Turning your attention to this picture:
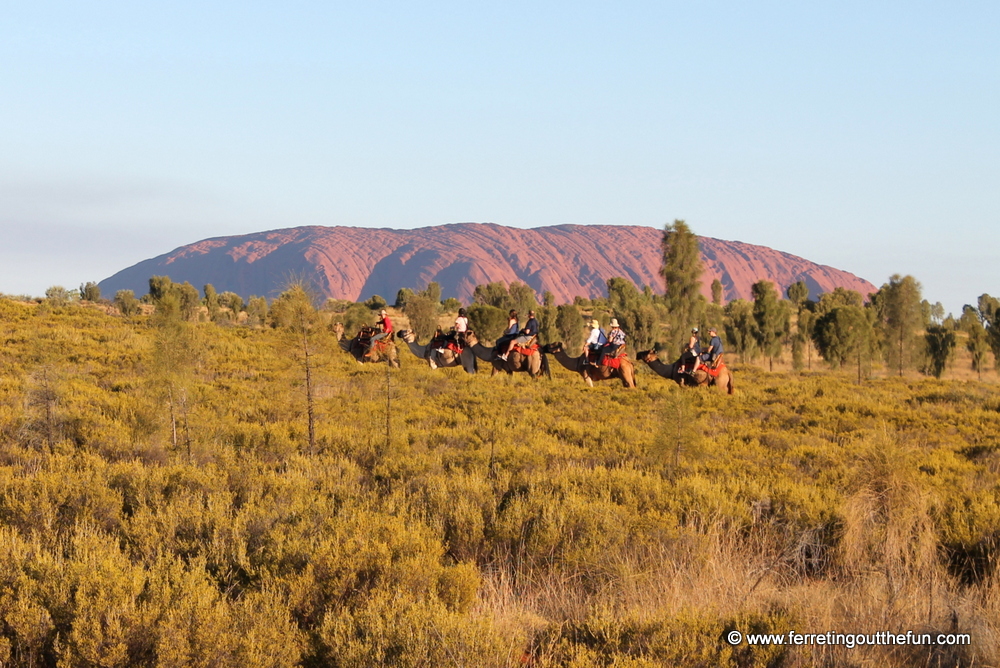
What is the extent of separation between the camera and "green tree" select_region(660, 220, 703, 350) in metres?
63.1

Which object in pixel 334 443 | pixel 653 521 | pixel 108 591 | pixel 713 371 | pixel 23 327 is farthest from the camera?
pixel 23 327

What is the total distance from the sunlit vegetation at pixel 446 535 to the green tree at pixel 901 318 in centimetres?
4176

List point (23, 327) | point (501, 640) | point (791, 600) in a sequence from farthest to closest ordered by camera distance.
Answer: point (23, 327)
point (791, 600)
point (501, 640)

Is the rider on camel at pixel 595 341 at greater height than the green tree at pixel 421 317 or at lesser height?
lesser

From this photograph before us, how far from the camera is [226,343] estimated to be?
130 feet

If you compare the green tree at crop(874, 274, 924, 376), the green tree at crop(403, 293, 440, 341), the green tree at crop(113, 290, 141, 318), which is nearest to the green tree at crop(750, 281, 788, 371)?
the green tree at crop(874, 274, 924, 376)

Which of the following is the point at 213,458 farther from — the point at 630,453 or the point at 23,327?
the point at 23,327

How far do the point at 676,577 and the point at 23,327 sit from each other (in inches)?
1605

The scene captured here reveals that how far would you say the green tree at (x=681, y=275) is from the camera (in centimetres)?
6309

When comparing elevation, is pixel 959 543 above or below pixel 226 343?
below

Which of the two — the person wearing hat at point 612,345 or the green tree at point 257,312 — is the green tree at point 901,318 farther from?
the green tree at point 257,312

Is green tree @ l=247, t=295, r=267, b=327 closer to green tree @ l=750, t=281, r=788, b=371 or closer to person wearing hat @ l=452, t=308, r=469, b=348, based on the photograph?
green tree @ l=750, t=281, r=788, b=371

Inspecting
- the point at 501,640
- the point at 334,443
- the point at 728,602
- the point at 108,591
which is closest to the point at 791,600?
the point at 728,602

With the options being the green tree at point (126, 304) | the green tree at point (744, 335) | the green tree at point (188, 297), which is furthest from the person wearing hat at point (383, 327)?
the green tree at point (744, 335)
